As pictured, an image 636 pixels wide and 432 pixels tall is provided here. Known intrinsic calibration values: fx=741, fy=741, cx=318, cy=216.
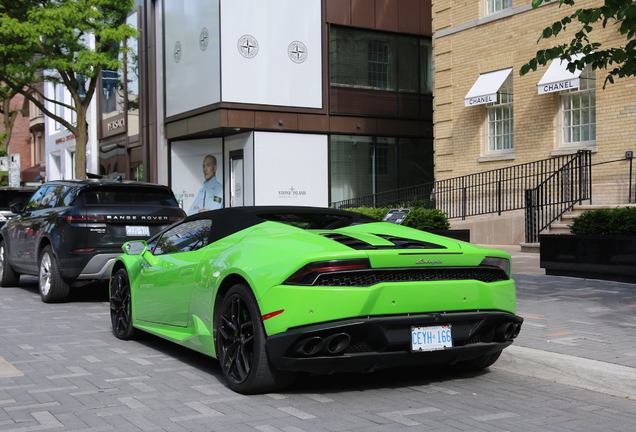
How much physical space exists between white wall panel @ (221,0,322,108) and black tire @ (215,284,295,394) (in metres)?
19.4

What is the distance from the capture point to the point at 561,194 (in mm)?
17672

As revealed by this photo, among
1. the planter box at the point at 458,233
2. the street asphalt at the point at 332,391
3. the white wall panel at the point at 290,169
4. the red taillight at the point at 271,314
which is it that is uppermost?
the white wall panel at the point at 290,169

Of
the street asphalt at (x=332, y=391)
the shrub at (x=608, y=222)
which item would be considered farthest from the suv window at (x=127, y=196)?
the shrub at (x=608, y=222)

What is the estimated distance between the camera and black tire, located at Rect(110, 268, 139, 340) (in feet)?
24.6

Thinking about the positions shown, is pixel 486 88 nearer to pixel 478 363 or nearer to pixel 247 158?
pixel 247 158

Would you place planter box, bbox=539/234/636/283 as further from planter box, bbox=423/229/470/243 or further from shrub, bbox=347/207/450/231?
shrub, bbox=347/207/450/231

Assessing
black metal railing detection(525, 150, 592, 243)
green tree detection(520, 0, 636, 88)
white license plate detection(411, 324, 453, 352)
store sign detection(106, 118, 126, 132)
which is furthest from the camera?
store sign detection(106, 118, 126, 132)

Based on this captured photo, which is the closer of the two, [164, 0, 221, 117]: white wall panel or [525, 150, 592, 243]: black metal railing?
[525, 150, 592, 243]: black metal railing

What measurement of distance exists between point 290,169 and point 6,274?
1348cm

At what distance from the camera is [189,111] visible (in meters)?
26.6

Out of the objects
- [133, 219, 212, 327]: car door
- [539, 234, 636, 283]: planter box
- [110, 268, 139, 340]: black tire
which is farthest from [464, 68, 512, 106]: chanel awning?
[133, 219, 212, 327]: car door

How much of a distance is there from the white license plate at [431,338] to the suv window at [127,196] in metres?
6.63

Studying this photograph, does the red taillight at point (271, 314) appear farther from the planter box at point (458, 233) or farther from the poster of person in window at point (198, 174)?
the poster of person in window at point (198, 174)

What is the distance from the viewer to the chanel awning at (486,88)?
19.7 m
